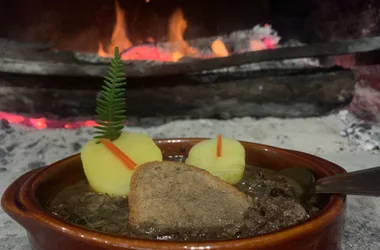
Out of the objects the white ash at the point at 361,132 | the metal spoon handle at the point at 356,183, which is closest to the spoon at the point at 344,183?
the metal spoon handle at the point at 356,183

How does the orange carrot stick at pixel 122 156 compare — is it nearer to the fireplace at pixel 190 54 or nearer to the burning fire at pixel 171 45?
the fireplace at pixel 190 54

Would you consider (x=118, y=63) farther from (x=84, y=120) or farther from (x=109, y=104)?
(x=84, y=120)

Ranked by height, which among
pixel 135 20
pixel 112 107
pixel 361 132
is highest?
pixel 135 20

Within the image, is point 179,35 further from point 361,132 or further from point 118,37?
point 361,132

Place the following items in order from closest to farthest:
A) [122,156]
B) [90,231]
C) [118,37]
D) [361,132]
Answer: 1. [90,231]
2. [122,156]
3. [361,132]
4. [118,37]

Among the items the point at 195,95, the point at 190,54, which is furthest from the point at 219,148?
the point at 190,54

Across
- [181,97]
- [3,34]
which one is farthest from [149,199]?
[3,34]
